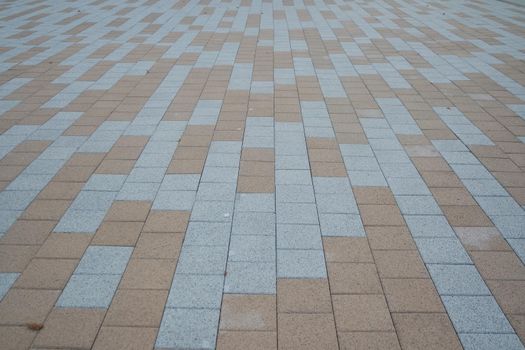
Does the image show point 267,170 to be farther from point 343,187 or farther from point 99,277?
point 99,277

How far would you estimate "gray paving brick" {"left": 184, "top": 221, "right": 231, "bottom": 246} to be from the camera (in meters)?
3.48

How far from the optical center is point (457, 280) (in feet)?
10.3

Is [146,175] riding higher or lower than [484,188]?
higher

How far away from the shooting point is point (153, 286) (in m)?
3.06

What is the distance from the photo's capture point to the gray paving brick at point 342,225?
141 inches

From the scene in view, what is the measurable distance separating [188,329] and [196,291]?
33 centimetres

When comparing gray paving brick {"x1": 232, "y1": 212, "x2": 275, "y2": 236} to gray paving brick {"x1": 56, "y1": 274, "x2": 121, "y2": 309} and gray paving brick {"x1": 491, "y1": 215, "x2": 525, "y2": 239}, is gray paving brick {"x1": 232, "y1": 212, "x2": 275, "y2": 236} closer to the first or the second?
gray paving brick {"x1": 56, "y1": 274, "x2": 121, "y2": 309}

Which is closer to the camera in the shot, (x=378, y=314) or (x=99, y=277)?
(x=378, y=314)

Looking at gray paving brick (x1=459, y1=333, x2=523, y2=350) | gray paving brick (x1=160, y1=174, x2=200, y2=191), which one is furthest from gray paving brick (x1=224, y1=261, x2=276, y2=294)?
gray paving brick (x1=459, y1=333, x2=523, y2=350)

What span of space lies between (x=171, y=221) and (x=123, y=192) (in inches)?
28.4

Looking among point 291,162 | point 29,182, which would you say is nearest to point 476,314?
point 291,162

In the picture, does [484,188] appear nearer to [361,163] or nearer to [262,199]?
[361,163]

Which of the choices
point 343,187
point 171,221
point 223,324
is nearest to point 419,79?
point 343,187

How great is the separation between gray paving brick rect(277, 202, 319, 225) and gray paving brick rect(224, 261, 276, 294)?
583mm
